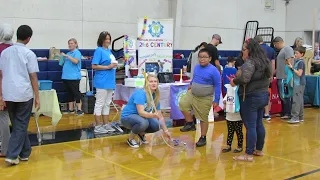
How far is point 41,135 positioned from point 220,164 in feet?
9.16

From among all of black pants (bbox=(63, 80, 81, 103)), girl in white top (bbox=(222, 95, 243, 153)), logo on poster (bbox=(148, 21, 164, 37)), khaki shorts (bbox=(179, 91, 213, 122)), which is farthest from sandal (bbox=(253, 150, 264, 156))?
black pants (bbox=(63, 80, 81, 103))

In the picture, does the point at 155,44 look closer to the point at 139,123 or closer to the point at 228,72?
the point at 228,72

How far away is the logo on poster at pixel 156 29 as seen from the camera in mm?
8148

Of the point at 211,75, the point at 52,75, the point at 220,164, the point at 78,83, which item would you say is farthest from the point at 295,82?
the point at 52,75

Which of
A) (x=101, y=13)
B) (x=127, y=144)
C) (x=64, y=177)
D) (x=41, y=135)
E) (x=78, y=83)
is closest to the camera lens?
(x=64, y=177)

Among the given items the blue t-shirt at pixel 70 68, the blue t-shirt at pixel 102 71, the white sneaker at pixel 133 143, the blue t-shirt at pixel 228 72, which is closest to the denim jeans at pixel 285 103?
the blue t-shirt at pixel 228 72

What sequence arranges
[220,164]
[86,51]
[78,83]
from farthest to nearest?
1. [86,51]
2. [78,83]
3. [220,164]

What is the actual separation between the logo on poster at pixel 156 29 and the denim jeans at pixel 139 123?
118 inches

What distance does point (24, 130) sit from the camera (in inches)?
179

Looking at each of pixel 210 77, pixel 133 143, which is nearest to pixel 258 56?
pixel 210 77

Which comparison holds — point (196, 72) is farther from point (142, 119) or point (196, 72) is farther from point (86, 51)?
point (86, 51)

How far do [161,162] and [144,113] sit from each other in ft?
2.34

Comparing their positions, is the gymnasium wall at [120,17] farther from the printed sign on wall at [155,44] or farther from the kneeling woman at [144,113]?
the kneeling woman at [144,113]

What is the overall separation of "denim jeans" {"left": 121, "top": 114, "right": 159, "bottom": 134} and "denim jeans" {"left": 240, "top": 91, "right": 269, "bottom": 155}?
118 cm
